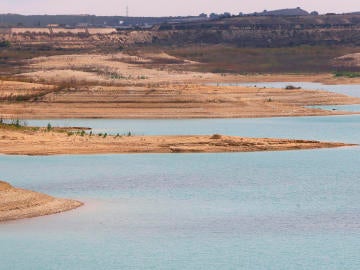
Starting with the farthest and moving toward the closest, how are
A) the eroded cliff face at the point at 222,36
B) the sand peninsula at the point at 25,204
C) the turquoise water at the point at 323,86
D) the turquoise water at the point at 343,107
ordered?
the eroded cliff face at the point at 222,36, the turquoise water at the point at 323,86, the turquoise water at the point at 343,107, the sand peninsula at the point at 25,204

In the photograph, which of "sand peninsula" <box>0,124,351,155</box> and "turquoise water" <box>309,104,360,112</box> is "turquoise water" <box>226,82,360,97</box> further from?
"sand peninsula" <box>0,124,351,155</box>

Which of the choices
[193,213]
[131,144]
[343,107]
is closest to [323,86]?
[343,107]

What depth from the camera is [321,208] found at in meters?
30.2

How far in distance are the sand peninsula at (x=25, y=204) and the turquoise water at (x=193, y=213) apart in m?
0.42

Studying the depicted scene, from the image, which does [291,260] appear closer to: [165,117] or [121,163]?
[121,163]

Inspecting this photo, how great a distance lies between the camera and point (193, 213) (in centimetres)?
2950

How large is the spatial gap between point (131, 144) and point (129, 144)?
77 mm

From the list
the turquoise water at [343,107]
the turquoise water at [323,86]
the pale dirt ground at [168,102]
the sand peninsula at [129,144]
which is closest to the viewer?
the sand peninsula at [129,144]

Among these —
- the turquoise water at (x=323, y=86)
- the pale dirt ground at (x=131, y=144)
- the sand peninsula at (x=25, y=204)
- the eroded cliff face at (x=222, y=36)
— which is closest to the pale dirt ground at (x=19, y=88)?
the pale dirt ground at (x=131, y=144)

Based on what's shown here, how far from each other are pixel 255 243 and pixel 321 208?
498 centimetres

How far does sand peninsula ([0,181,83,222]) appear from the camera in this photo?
2773cm

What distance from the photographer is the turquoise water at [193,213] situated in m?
24.4

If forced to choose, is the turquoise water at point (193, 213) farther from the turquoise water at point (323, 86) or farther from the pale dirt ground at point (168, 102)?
the turquoise water at point (323, 86)

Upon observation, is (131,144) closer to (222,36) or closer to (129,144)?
(129,144)
